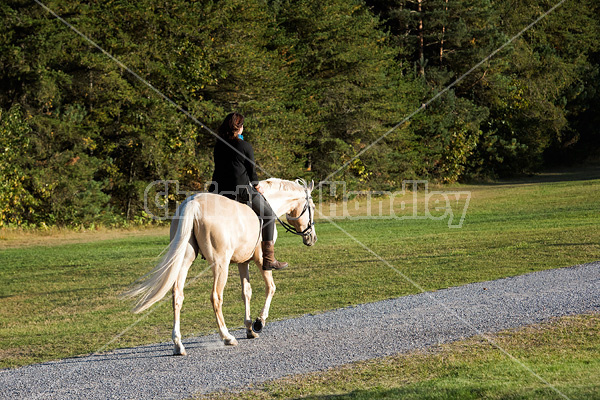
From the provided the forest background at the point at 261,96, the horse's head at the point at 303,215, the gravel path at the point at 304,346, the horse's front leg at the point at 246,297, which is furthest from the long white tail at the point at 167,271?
the forest background at the point at 261,96

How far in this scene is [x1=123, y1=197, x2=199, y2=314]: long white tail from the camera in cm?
888

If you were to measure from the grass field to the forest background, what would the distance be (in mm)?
3722

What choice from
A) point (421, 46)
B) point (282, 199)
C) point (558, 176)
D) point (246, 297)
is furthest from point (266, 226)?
point (558, 176)

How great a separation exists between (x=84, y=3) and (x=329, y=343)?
88.8 ft

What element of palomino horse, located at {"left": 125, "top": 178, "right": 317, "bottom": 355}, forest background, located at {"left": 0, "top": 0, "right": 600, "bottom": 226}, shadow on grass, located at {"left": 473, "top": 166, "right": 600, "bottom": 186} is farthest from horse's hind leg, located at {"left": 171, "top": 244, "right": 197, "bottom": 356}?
shadow on grass, located at {"left": 473, "top": 166, "right": 600, "bottom": 186}

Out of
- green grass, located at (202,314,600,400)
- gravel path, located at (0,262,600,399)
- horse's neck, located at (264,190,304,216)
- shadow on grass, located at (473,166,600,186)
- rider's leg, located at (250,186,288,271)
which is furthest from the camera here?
shadow on grass, located at (473,166,600,186)

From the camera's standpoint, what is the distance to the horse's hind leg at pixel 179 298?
8867mm

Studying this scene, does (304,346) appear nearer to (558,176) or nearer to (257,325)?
(257,325)

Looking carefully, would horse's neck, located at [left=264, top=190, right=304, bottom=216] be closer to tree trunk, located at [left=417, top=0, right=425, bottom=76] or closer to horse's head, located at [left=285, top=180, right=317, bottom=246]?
horse's head, located at [left=285, top=180, right=317, bottom=246]

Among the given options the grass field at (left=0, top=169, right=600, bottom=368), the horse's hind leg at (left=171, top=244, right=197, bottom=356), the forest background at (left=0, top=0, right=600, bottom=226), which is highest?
the forest background at (left=0, top=0, right=600, bottom=226)

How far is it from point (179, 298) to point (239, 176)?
2.00m

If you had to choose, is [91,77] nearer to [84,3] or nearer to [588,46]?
[84,3]

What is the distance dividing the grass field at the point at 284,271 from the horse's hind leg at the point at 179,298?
62.7 inches

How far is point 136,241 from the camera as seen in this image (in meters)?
27.3
